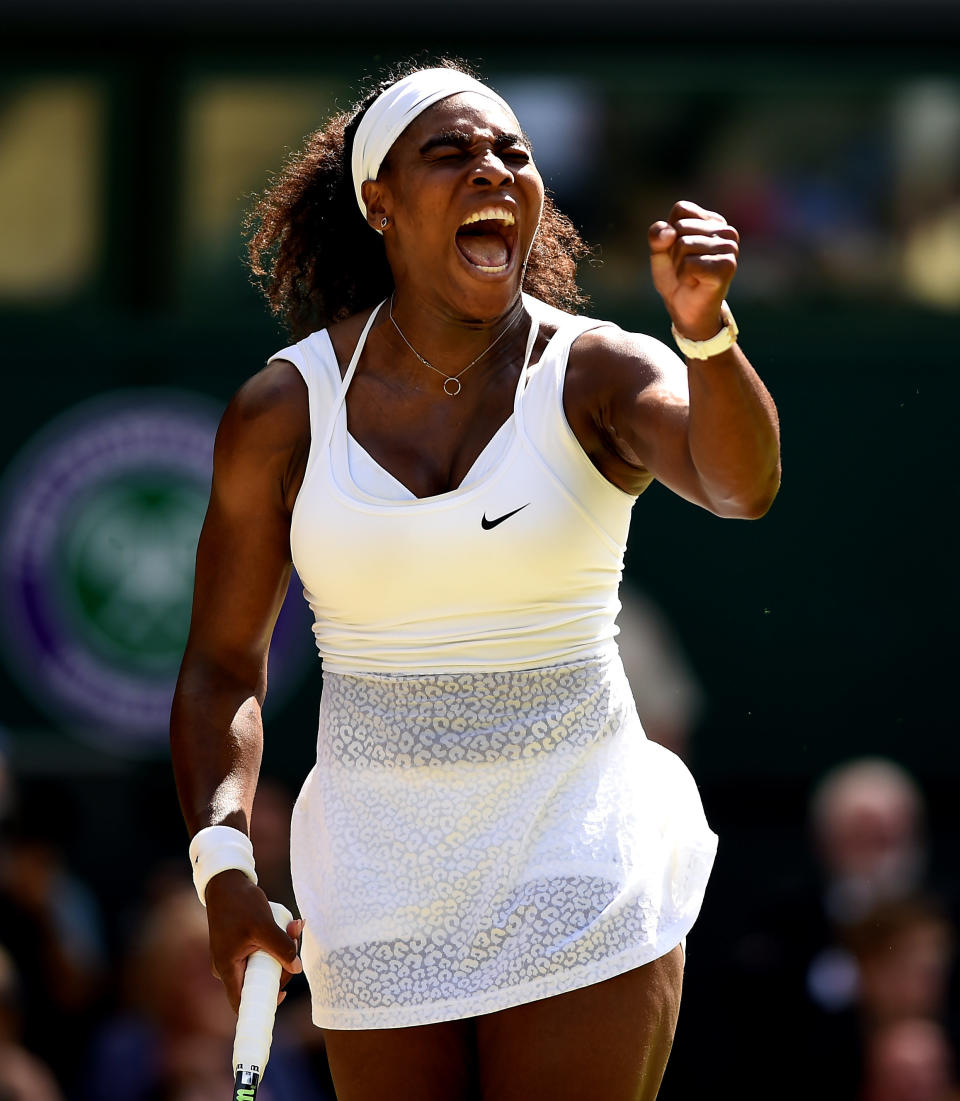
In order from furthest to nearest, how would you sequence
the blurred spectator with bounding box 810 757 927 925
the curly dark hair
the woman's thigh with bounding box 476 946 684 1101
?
the blurred spectator with bounding box 810 757 927 925 → the curly dark hair → the woman's thigh with bounding box 476 946 684 1101

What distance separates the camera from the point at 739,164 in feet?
22.3

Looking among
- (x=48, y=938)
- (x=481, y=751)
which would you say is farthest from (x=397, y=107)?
(x=48, y=938)

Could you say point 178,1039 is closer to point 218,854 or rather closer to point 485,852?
point 218,854

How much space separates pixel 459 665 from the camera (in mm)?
2574

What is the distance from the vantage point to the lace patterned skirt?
251 centimetres

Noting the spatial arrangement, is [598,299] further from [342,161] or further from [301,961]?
[301,961]

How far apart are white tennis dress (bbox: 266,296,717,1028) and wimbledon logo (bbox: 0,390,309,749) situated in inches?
162

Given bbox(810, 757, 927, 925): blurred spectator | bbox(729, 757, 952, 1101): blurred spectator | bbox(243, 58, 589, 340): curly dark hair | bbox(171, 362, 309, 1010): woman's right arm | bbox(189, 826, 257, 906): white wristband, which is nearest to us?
bbox(189, 826, 257, 906): white wristband

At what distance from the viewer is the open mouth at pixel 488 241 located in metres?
2.65

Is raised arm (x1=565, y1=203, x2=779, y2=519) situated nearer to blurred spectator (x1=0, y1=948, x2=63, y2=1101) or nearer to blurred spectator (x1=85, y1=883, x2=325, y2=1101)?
blurred spectator (x1=85, y1=883, x2=325, y2=1101)

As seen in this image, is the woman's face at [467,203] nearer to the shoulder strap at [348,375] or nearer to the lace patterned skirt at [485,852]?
the shoulder strap at [348,375]

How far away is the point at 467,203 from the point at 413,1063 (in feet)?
3.53

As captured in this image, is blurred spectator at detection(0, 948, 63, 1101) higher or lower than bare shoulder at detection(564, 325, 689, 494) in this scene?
lower

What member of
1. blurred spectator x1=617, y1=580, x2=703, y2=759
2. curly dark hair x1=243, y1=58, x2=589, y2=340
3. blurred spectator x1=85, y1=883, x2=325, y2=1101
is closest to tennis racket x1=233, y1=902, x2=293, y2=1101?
curly dark hair x1=243, y1=58, x2=589, y2=340
